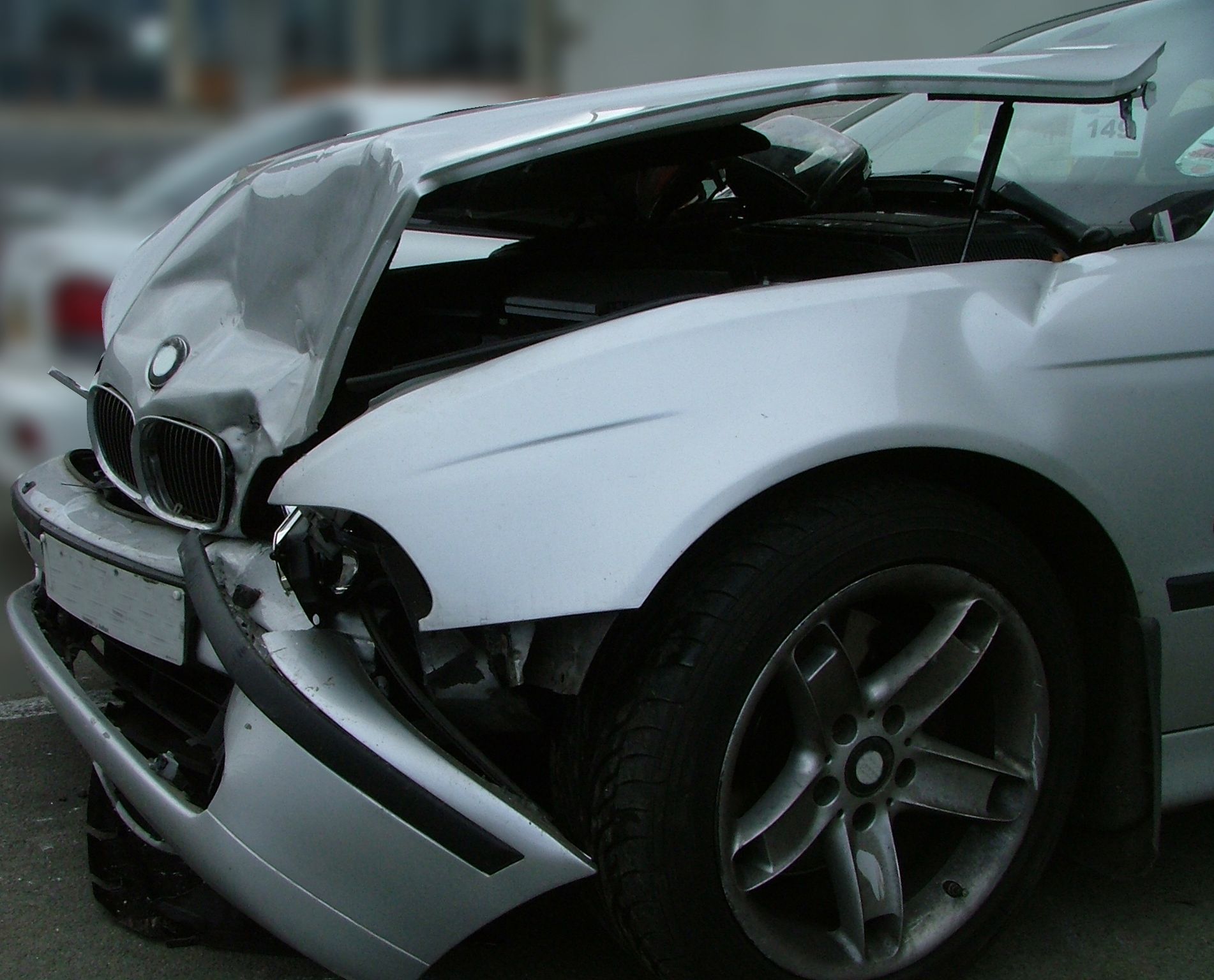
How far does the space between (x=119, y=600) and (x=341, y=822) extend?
2.01ft

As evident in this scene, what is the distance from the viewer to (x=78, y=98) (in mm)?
7348

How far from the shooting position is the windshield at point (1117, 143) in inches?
88.5

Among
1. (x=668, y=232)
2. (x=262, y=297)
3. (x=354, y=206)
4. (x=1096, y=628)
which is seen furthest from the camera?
(x=668, y=232)

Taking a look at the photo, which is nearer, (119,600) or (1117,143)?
(119,600)

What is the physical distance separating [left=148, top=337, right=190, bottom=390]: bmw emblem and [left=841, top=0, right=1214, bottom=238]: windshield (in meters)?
1.53

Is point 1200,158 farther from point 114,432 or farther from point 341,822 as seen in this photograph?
point 114,432

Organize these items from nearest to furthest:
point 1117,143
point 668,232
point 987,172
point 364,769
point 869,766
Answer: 1. point 364,769
2. point 869,766
3. point 987,172
4. point 1117,143
5. point 668,232

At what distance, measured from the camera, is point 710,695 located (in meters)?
1.53

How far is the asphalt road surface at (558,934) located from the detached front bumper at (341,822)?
1.16 feet

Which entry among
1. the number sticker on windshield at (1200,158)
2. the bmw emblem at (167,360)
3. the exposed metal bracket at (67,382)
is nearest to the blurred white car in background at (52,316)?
the exposed metal bracket at (67,382)

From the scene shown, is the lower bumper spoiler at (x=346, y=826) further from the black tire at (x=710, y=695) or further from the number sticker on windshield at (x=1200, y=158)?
the number sticker on windshield at (x=1200, y=158)

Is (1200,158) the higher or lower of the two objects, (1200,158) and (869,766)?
the higher

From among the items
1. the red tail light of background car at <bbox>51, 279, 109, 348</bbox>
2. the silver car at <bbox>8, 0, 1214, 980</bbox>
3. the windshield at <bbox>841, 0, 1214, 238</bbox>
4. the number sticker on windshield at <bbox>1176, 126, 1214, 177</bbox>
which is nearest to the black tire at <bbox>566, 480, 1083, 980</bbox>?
the silver car at <bbox>8, 0, 1214, 980</bbox>

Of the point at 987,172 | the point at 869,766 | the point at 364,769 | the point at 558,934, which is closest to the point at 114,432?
the point at 364,769
